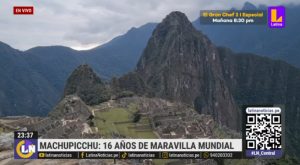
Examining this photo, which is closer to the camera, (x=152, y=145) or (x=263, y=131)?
(x=263, y=131)

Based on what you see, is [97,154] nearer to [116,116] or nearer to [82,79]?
[116,116]

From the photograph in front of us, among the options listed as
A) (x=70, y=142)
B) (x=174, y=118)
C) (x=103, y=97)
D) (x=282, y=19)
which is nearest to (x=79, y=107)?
(x=174, y=118)

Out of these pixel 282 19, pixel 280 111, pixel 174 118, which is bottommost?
pixel 174 118
